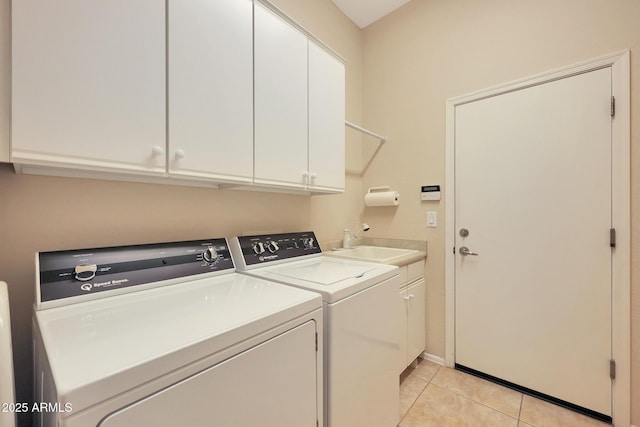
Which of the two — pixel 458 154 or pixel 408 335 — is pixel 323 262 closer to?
pixel 408 335

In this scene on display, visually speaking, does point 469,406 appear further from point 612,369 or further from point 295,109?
point 295,109

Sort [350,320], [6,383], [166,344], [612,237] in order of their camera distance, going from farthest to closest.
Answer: [612,237], [350,320], [166,344], [6,383]

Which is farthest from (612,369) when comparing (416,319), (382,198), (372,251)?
(382,198)

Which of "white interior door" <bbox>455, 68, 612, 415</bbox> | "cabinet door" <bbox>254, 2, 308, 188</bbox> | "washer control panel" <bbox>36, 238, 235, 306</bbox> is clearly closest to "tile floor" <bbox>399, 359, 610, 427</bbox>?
"white interior door" <bbox>455, 68, 612, 415</bbox>

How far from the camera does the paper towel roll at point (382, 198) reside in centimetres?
237

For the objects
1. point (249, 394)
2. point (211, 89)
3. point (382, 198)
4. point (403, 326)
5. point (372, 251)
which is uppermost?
point (211, 89)

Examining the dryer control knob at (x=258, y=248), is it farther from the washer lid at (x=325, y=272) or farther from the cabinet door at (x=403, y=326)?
the cabinet door at (x=403, y=326)

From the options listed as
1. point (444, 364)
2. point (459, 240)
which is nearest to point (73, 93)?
point (459, 240)

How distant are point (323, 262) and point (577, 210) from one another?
163 centimetres

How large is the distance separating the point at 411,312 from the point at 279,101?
173 cm

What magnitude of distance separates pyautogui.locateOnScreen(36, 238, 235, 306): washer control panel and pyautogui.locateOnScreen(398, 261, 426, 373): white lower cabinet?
1.23 meters

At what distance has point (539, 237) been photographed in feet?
5.90

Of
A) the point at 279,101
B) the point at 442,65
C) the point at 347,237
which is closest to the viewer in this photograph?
the point at 279,101

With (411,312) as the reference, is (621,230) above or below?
above
